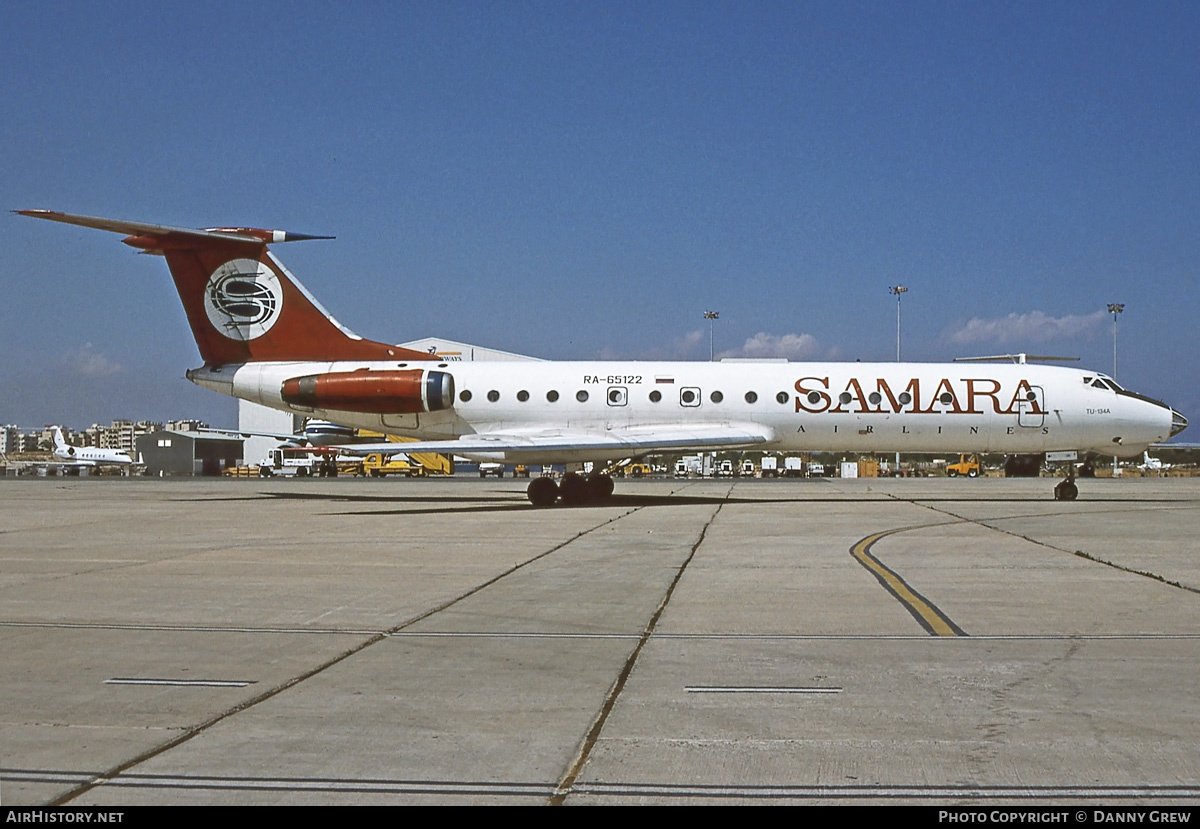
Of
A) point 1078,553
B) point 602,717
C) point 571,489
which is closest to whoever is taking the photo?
point 602,717

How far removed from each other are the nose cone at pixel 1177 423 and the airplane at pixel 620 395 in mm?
35

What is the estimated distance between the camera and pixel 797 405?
2509 cm

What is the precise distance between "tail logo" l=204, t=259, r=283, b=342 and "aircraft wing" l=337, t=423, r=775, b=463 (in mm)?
4599

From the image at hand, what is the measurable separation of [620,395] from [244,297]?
972 centimetres

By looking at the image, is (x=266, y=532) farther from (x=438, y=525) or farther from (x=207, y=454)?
(x=207, y=454)

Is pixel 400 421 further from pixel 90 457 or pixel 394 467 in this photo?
pixel 90 457

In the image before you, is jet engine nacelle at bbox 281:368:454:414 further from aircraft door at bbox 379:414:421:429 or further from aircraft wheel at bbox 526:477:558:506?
aircraft wheel at bbox 526:477:558:506

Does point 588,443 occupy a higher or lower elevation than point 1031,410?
lower

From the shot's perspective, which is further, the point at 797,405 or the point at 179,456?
the point at 179,456

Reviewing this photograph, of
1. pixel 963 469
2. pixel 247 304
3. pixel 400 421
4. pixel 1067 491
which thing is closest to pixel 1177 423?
pixel 1067 491

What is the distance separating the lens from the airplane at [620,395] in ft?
82.1

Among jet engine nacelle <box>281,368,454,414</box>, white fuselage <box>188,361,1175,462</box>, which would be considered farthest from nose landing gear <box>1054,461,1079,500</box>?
jet engine nacelle <box>281,368,454,414</box>

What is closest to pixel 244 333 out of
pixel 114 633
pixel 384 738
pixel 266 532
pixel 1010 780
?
pixel 266 532
